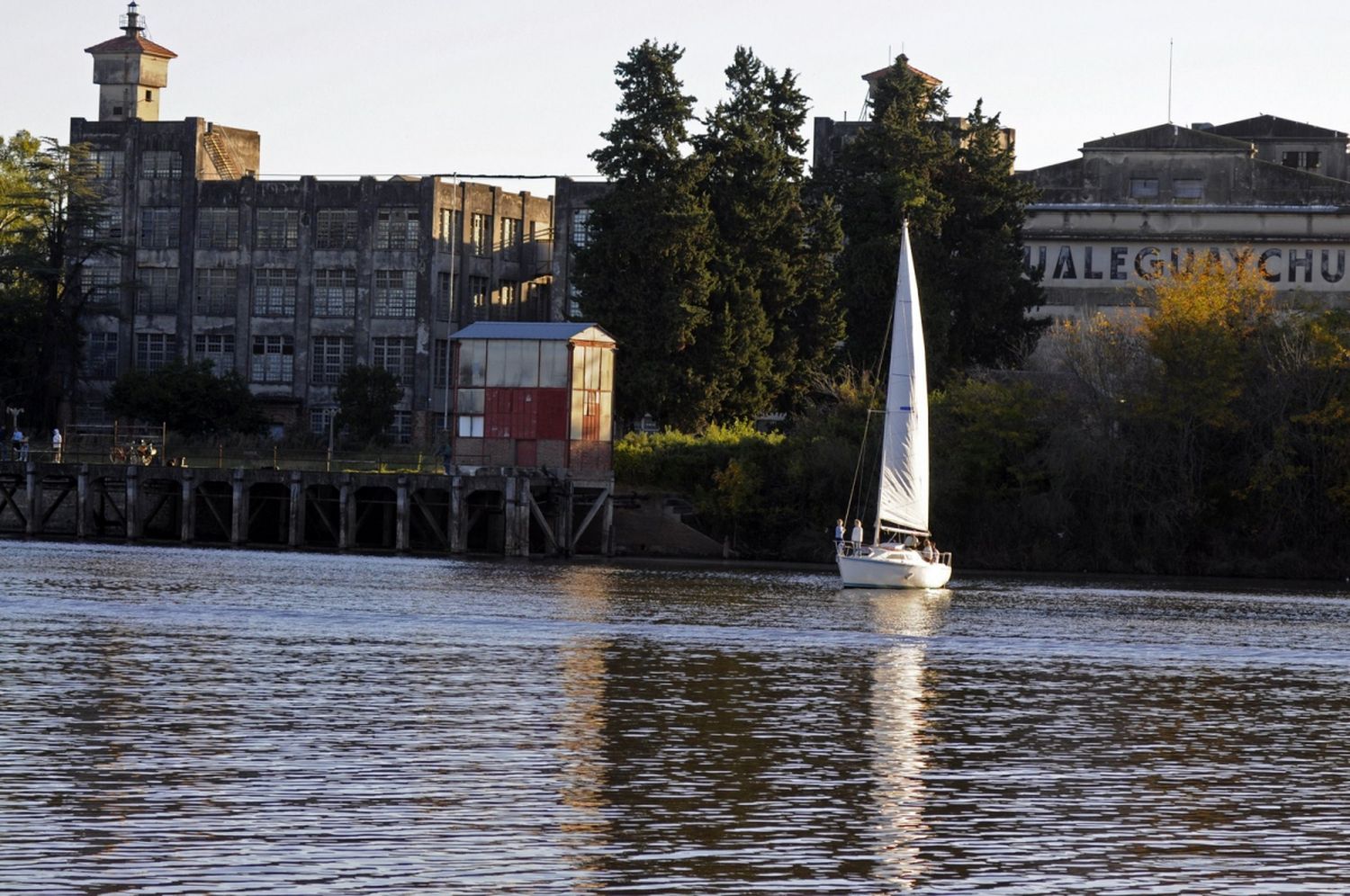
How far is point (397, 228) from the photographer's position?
110m

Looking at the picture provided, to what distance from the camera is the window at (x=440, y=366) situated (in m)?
110

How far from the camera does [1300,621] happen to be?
52.6 meters

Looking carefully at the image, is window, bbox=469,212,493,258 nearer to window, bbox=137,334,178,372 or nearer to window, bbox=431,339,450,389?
window, bbox=431,339,450,389

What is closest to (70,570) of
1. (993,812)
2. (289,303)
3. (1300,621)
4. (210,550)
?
(210,550)

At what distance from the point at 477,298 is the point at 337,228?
793 cm

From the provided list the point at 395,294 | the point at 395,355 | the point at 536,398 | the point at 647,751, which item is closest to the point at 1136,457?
the point at 536,398

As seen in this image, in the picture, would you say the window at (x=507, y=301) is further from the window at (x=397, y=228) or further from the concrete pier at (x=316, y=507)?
the concrete pier at (x=316, y=507)

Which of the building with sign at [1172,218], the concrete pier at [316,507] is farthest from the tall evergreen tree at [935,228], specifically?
the concrete pier at [316,507]

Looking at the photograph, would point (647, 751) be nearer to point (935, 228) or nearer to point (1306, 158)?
point (935, 228)

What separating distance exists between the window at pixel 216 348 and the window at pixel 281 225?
17.2ft

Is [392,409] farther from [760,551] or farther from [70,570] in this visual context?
[70,570]

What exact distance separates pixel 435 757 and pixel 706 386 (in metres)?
58.8

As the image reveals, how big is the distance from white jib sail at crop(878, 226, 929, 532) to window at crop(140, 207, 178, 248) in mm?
57542

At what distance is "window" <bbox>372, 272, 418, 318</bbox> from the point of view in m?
110
